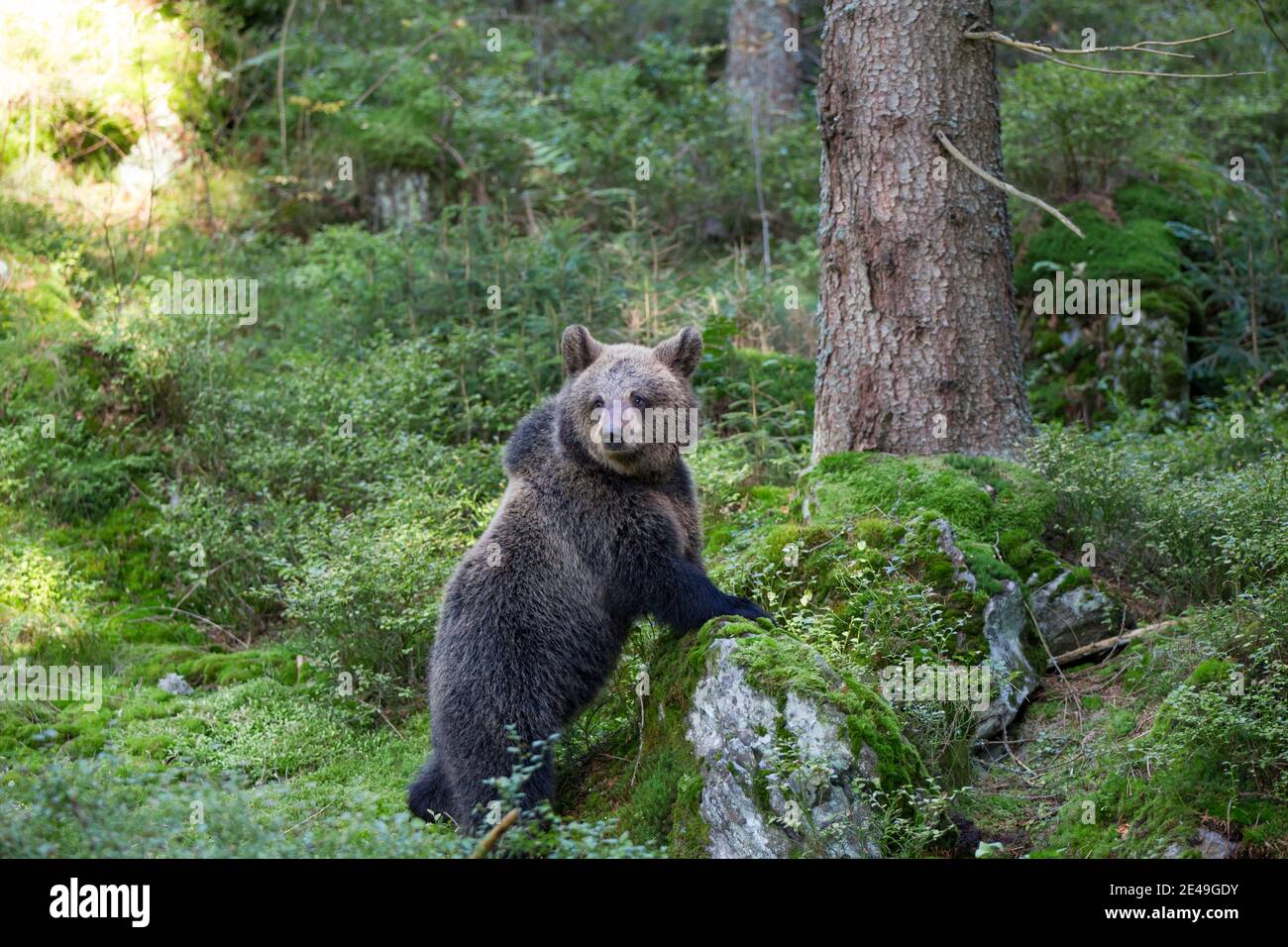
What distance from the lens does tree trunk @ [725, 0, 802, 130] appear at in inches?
701

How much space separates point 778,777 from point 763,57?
604 inches

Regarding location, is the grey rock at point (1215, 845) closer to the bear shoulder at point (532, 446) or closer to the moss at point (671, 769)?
the moss at point (671, 769)

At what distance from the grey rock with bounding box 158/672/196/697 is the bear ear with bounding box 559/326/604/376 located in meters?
4.03

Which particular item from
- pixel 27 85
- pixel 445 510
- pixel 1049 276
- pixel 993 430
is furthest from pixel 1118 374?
pixel 27 85

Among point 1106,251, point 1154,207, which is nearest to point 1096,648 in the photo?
point 1106,251

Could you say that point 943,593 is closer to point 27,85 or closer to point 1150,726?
point 1150,726

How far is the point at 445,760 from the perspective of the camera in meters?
6.21

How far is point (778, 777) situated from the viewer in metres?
5.26

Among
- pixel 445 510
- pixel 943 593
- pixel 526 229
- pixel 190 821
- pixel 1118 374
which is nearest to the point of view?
pixel 190 821

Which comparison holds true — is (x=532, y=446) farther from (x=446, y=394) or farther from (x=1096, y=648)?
(x=446, y=394)

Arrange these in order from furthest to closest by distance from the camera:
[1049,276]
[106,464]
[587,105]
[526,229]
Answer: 1. [587,105]
2. [526,229]
3. [1049,276]
4. [106,464]

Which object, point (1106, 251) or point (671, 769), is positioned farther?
point (1106, 251)

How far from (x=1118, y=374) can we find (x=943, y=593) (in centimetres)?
564

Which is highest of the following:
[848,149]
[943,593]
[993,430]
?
[848,149]
